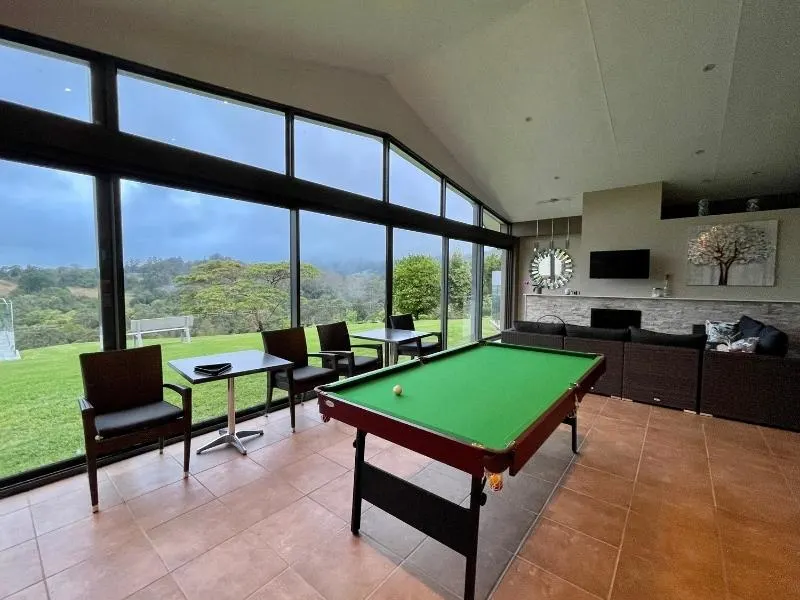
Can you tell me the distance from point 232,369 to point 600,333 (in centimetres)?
414

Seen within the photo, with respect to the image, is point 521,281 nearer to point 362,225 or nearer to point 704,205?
point 704,205

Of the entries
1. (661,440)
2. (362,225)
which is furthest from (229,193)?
(661,440)

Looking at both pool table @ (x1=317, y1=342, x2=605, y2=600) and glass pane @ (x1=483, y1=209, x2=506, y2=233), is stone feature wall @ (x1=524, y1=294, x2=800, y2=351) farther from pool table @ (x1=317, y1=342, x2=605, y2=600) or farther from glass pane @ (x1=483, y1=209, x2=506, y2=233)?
pool table @ (x1=317, y1=342, x2=605, y2=600)

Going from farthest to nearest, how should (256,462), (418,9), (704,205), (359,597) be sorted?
(704,205) < (418,9) < (256,462) < (359,597)

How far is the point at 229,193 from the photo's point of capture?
130 inches

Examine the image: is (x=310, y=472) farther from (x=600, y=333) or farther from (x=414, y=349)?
(x=600, y=333)

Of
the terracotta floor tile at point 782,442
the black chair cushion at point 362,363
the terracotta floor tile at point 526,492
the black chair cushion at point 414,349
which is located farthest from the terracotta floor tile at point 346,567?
the terracotta floor tile at point 782,442

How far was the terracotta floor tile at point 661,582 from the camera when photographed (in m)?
1.55

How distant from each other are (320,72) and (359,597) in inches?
189

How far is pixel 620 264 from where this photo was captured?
22.1 feet

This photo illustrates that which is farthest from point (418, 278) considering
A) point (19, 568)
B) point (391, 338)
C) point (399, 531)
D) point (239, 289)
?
point (19, 568)

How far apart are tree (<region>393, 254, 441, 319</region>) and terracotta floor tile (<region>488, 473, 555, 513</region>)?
3400 millimetres

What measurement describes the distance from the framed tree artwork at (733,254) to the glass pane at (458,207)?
13.5 feet

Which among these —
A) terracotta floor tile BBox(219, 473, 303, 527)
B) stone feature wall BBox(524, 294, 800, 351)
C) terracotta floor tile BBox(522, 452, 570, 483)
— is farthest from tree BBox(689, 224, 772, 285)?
terracotta floor tile BBox(219, 473, 303, 527)
